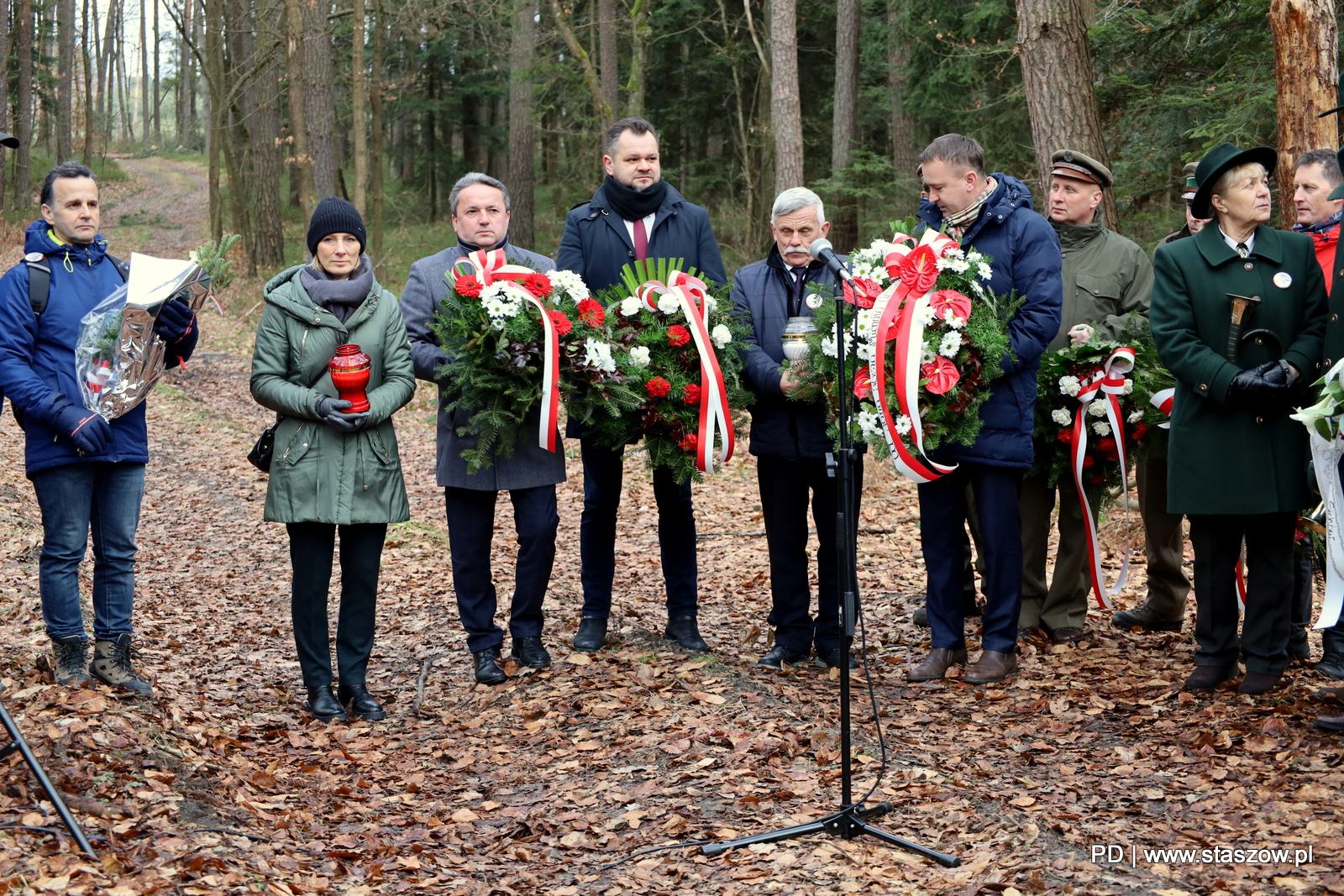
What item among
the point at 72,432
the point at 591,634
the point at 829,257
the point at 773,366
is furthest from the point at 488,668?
the point at 829,257

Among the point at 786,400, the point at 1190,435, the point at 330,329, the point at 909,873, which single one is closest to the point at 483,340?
the point at 330,329

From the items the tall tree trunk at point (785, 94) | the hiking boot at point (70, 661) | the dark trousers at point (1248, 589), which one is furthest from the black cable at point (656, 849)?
the tall tree trunk at point (785, 94)

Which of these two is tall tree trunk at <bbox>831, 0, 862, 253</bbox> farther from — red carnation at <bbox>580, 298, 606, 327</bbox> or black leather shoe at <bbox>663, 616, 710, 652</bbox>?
red carnation at <bbox>580, 298, 606, 327</bbox>

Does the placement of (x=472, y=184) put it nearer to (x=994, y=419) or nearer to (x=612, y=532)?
(x=612, y=532)

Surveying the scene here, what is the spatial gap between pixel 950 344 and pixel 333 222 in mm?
3034

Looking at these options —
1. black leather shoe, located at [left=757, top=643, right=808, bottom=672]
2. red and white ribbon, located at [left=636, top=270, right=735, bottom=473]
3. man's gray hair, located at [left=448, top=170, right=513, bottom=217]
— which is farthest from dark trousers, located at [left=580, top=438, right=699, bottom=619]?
man's gray hair, located at [left=448, top=170, right=513, bottom=217]

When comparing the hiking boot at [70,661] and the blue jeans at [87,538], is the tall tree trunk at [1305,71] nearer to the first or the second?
the blue jeans at [87,538]

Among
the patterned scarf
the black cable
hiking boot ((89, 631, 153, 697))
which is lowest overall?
the black cable

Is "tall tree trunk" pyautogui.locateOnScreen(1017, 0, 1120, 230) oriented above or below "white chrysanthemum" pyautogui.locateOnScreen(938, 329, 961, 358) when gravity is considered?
above

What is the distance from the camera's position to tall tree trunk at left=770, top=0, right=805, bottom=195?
14.7m

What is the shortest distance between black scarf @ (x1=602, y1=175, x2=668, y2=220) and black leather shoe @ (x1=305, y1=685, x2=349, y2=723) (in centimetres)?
296

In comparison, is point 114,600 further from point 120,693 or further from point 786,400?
point 786,400

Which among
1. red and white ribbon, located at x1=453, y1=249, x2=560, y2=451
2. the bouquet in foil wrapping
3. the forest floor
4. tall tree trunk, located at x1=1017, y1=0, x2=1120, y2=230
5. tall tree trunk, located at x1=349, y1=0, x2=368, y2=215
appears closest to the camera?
the forest floor

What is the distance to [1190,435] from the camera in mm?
5398
